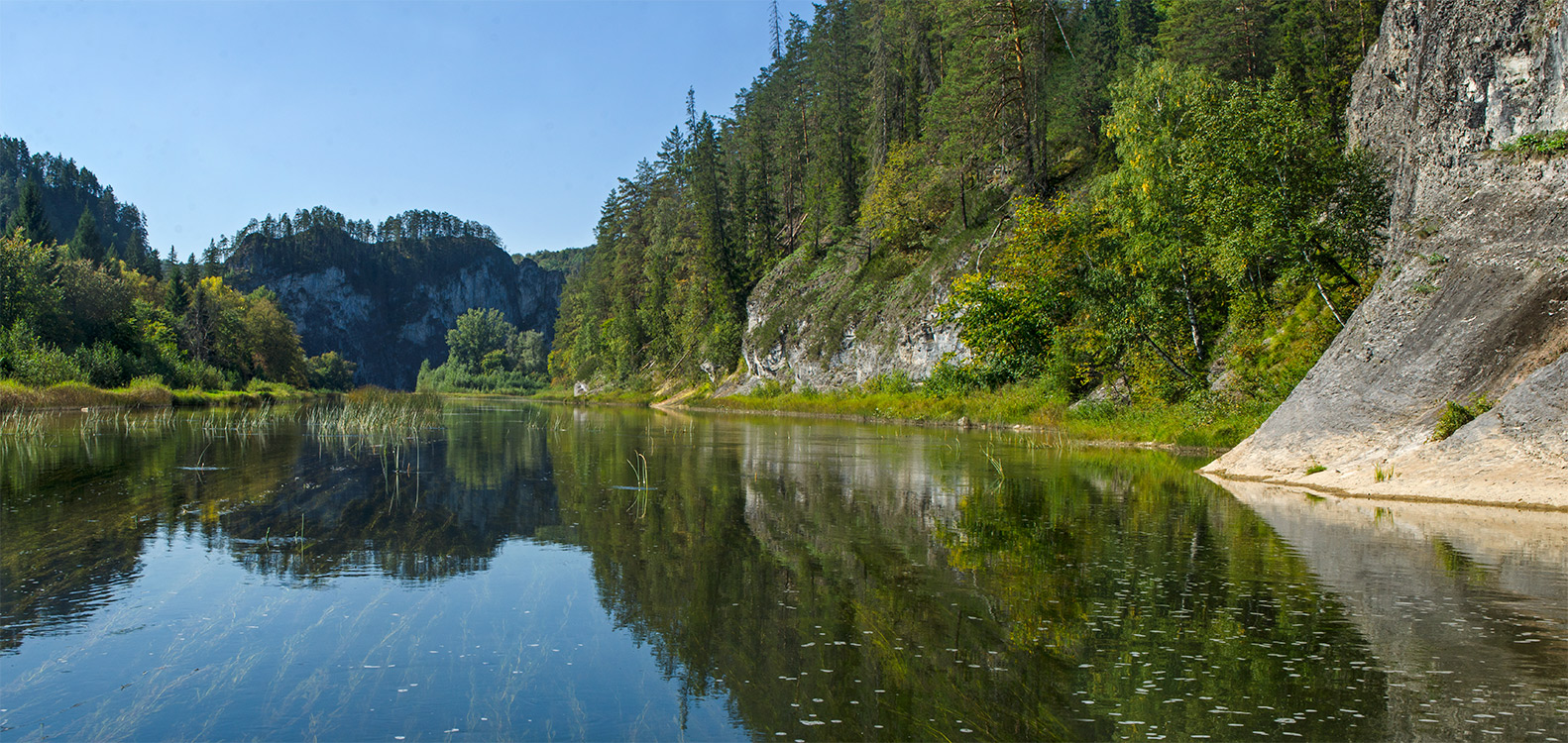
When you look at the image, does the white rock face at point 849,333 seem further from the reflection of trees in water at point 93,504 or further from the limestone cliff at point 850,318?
the reflection of trees in water at point 93,504

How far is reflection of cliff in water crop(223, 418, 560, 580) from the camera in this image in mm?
11164

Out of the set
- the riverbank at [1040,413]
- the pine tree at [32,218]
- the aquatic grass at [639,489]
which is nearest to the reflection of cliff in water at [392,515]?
Result: the aquatic grass at [639,489]

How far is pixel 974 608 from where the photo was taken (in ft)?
29.0

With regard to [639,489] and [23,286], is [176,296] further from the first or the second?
[639,489]

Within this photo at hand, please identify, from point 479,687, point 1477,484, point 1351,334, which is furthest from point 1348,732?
point 1351,334

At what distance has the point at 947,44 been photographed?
2697 inches

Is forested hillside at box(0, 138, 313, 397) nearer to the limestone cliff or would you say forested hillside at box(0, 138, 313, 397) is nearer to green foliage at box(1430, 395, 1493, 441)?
the limestone cliff

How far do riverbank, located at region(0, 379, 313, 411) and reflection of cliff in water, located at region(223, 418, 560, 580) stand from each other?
1219 inches

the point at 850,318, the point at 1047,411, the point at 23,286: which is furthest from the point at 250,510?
the point at 23,286

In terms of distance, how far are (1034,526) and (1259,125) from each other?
1600 cm

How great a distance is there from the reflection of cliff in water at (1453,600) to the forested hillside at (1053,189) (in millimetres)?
11073

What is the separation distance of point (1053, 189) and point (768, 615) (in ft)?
155

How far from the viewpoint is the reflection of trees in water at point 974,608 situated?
6.21 meters

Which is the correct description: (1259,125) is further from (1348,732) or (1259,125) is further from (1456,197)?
(1348,732)
